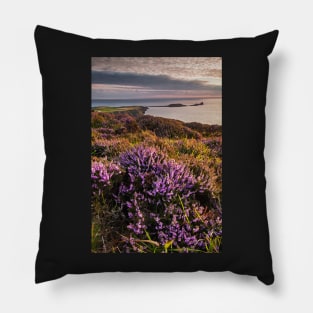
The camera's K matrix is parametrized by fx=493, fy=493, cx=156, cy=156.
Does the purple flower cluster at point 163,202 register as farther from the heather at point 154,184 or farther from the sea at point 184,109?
the sea at point 184,109

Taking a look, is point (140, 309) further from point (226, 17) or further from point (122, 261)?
point (226, 17)

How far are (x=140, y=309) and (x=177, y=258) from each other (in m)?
0.26

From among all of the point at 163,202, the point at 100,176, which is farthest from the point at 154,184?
the point at 100,176

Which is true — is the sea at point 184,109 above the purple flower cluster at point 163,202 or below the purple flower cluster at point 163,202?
above

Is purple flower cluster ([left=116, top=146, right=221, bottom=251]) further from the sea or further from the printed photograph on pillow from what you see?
the sea

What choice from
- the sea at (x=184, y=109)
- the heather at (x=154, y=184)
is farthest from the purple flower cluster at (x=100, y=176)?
the sea at (x=184, y=109)

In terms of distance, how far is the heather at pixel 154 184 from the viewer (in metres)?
1.44

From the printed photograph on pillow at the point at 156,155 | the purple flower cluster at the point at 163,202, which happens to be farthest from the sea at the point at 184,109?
the purple flower cluster at the point at 163,202

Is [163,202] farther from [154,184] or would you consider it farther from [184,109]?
[184,109]

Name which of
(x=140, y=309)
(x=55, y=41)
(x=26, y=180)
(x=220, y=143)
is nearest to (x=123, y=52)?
(x=55, y=41)

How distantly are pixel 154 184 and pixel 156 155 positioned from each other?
86mm

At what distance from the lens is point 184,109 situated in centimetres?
148

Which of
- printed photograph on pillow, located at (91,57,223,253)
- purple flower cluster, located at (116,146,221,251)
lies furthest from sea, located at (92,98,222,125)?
purple flower cluster, located at (116,146,221,251)

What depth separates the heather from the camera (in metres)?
1.44
